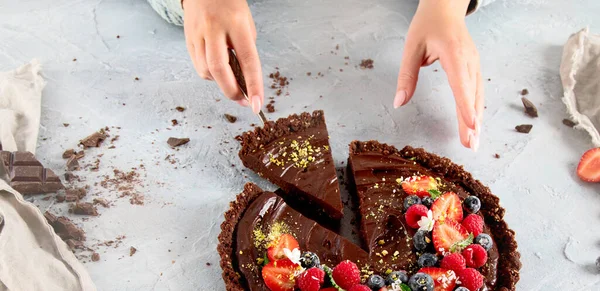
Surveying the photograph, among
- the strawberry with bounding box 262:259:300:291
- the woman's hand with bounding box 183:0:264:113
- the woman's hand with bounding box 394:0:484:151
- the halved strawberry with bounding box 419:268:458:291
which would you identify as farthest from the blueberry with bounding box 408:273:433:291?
the woman's hand with bounding box 183:0:264:113

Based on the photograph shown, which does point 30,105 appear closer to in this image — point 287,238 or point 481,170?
point 287,238

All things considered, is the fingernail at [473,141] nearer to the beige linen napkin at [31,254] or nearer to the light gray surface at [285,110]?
the light gray surface at [285,110]

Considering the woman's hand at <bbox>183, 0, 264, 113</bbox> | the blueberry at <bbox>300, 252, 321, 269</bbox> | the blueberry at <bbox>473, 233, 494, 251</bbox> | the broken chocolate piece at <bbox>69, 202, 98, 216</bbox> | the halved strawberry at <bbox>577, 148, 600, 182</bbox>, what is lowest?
the halved strawberry at <bbox>577, 148, 600, 182</bbox>

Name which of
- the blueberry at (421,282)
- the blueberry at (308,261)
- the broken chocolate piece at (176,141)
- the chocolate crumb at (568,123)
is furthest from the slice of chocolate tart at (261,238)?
the chocolate crumb at (568,123)

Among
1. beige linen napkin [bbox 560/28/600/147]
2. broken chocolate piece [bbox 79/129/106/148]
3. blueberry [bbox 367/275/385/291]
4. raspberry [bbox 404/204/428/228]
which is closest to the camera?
blueberry [bbox 367/275/385/291]

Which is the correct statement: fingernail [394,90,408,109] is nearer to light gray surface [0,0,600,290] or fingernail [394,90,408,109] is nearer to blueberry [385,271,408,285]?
light gray surface [0,0,600,290]

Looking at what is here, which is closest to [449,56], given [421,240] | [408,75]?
[408,75]

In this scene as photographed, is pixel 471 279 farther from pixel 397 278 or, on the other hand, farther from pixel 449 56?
pixel 449 56
